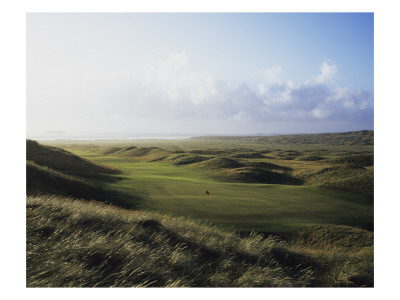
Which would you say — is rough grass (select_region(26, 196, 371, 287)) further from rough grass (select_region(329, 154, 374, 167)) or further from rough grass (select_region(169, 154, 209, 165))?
rough grass (select_region(169, 154, 209, 165))

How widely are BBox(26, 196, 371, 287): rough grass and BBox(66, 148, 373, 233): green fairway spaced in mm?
2203

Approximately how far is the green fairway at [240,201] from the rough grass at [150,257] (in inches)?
86.7

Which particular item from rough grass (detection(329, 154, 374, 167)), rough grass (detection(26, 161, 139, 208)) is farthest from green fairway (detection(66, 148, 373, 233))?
rough grass (detection(329, 154, 374, 167))

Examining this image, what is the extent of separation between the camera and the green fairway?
8391 millimetres

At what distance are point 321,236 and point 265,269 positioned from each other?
12.4ft

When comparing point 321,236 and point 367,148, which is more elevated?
point 367,148

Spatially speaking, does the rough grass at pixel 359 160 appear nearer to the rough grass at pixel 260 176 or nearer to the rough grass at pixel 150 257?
the rough grass at pixel 260 176

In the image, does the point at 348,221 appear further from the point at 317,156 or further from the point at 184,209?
the point at 317,156

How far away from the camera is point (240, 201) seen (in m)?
10.0

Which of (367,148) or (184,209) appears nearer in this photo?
(184,209)
